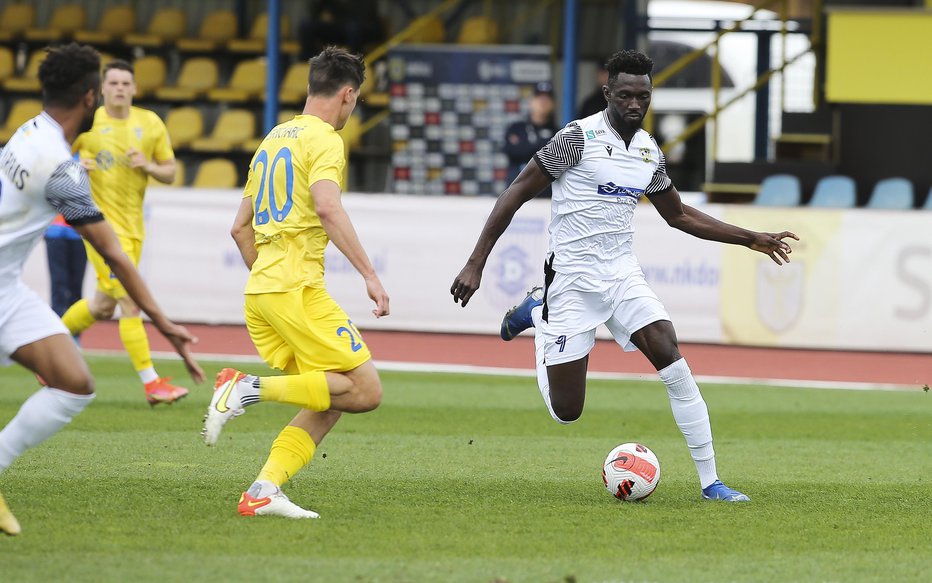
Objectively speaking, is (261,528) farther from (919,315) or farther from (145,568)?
(919,315)

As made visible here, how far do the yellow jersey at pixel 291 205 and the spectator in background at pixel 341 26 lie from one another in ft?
51.8

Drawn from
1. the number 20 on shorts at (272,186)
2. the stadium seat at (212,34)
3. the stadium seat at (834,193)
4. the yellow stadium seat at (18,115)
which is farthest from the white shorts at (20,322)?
the stadium seat at (212,34)

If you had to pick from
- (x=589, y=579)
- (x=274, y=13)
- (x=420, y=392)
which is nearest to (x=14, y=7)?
(x=274, y=13)

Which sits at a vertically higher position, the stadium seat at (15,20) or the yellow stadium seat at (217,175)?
the stadium seat at (15,20)

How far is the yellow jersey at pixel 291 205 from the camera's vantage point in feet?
19.7

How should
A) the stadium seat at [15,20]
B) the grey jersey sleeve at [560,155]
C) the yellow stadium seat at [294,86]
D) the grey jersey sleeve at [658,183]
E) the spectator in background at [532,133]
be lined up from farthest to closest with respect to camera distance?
the stadium seat at [15,20] → the yellow stadium seat at [294,86] → the spectator in background at [532,133] → the grey jersey sleeve at [658,183] → the grey jersey sleeve at [560,155]

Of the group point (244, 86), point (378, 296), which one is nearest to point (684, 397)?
point (378, 296)

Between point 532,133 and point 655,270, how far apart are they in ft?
7.45

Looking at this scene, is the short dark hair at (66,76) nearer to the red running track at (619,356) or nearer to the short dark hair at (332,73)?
the short dark hair at (332,73)

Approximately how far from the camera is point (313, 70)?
6.17 metres

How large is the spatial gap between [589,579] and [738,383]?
8540 mm

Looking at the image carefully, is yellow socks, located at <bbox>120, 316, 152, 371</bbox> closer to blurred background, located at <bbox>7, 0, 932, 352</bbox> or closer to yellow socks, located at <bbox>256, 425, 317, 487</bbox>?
yellow socks, located at <bbox>256, 425, 317, 487</bbox>

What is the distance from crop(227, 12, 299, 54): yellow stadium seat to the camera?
80.3 feet

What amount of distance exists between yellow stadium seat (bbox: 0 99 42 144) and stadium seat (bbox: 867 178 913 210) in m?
14.1
